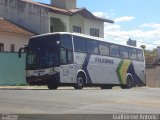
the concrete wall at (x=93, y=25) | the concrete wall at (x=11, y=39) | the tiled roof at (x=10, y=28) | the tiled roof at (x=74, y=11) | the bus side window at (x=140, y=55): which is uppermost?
the tiled roof at (x=74, y=11)

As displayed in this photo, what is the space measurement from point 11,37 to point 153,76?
1902 cm

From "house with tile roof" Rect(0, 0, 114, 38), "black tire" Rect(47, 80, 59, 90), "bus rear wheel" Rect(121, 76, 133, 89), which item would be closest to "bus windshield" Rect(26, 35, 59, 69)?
"black tire" Rect(47, 80, 59, 90)

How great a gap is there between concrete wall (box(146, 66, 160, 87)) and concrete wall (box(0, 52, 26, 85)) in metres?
19.7

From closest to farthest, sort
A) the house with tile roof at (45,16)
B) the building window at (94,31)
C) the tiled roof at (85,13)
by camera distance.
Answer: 1. the house with tile roof at (45,16)
2. the tiled roof at (85,13)
3. the building window at (94,31)

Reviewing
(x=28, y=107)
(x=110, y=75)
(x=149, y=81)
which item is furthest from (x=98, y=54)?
(x=149, y=81)

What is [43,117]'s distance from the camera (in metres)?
12.1

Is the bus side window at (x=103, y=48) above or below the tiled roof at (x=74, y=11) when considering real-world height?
below

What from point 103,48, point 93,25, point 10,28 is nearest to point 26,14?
point 10,28

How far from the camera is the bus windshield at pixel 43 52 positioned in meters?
25.9

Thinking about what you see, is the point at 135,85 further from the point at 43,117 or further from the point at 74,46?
the point at 43,117

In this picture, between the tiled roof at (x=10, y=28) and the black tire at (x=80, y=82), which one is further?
the tiled roof at (x=10, y=28)

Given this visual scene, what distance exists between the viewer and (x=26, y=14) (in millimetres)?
44781

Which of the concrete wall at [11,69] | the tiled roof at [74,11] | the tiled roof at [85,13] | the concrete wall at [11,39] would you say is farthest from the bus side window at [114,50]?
the tiled roof at [85,13]

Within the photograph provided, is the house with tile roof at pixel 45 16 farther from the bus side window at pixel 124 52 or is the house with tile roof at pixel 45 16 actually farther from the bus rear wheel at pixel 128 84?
the bus rear wheel at pixel 128 84
